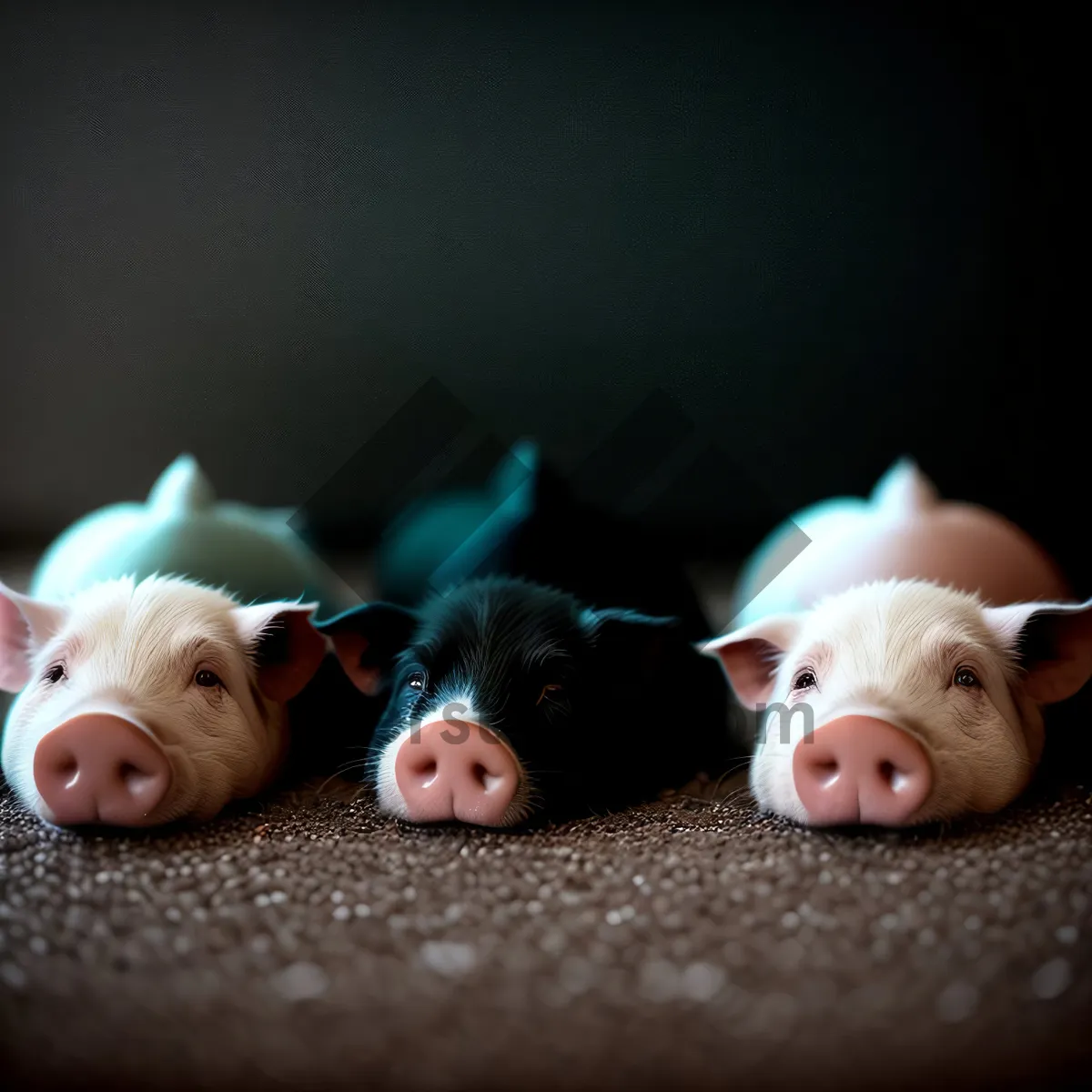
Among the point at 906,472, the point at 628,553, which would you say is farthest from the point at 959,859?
the point at 906,472

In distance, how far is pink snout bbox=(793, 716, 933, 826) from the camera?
998mm

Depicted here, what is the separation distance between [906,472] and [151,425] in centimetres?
144

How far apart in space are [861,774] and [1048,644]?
29 cm

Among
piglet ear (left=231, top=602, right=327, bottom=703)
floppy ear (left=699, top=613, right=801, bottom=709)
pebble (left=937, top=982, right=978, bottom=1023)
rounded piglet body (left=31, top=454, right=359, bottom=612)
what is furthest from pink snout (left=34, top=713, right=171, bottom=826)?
pebble (left=937, top=982, right=978, bottom=1023)

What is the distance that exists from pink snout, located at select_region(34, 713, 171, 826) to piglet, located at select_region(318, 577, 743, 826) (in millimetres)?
213

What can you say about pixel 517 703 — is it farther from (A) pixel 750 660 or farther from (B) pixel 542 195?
(B) pixel 542 195

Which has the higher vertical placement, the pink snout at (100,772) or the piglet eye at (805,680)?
the piglet eye at (805,680)

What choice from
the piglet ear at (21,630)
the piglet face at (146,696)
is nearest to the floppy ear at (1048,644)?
the piglet face at (146,696)

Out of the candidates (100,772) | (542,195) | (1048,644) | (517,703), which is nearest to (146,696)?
(100,772)

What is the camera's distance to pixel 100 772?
1.04 metres

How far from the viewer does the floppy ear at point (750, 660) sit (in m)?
1.23

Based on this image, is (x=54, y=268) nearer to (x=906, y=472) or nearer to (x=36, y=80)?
(x=36, y=80)

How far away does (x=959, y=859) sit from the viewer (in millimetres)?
995

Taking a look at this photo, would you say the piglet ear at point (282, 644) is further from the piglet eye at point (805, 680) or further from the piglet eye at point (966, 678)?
the piglet eye at point (966, 678)
